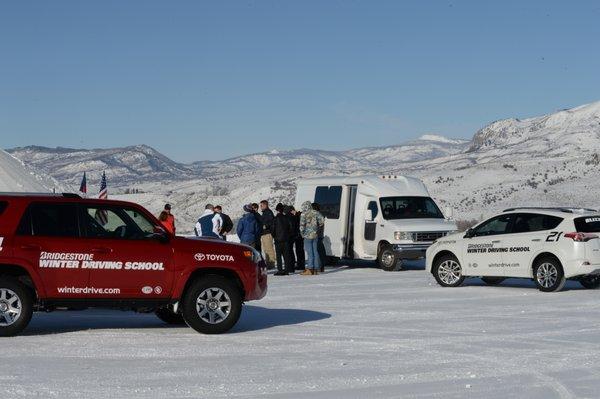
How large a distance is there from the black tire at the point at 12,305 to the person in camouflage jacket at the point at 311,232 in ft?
38.7

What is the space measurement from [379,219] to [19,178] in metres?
40.5

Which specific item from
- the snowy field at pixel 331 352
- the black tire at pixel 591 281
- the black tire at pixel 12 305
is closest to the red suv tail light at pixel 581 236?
the snowy field at pixel 331 352

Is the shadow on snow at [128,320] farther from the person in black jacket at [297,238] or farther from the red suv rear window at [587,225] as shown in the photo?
the person in black jacket at [297,238]

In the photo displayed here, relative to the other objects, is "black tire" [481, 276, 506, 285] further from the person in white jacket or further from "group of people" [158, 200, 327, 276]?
the person in white jacket

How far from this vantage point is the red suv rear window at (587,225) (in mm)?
17969

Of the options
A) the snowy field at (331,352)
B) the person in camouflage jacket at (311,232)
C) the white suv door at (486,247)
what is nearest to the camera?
the snowy field at (331,352)

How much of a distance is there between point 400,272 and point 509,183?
1920 inches

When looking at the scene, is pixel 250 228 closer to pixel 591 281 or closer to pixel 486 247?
pixel 486 247

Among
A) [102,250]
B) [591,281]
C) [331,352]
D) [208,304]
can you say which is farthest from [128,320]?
[591,281]

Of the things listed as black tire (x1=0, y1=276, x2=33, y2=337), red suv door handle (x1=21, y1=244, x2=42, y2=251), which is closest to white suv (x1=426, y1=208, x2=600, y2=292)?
red suv door handle (x1=21, y1=244, x2=42, y2=251)

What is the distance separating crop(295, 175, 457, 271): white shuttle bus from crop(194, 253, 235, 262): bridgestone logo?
37.4 ft

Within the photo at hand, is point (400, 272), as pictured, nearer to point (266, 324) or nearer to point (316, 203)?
point (316, 203)

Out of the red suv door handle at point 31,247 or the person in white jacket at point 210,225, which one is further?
the person in white jacket at point 210,225

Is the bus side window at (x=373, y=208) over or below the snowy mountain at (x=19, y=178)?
below
